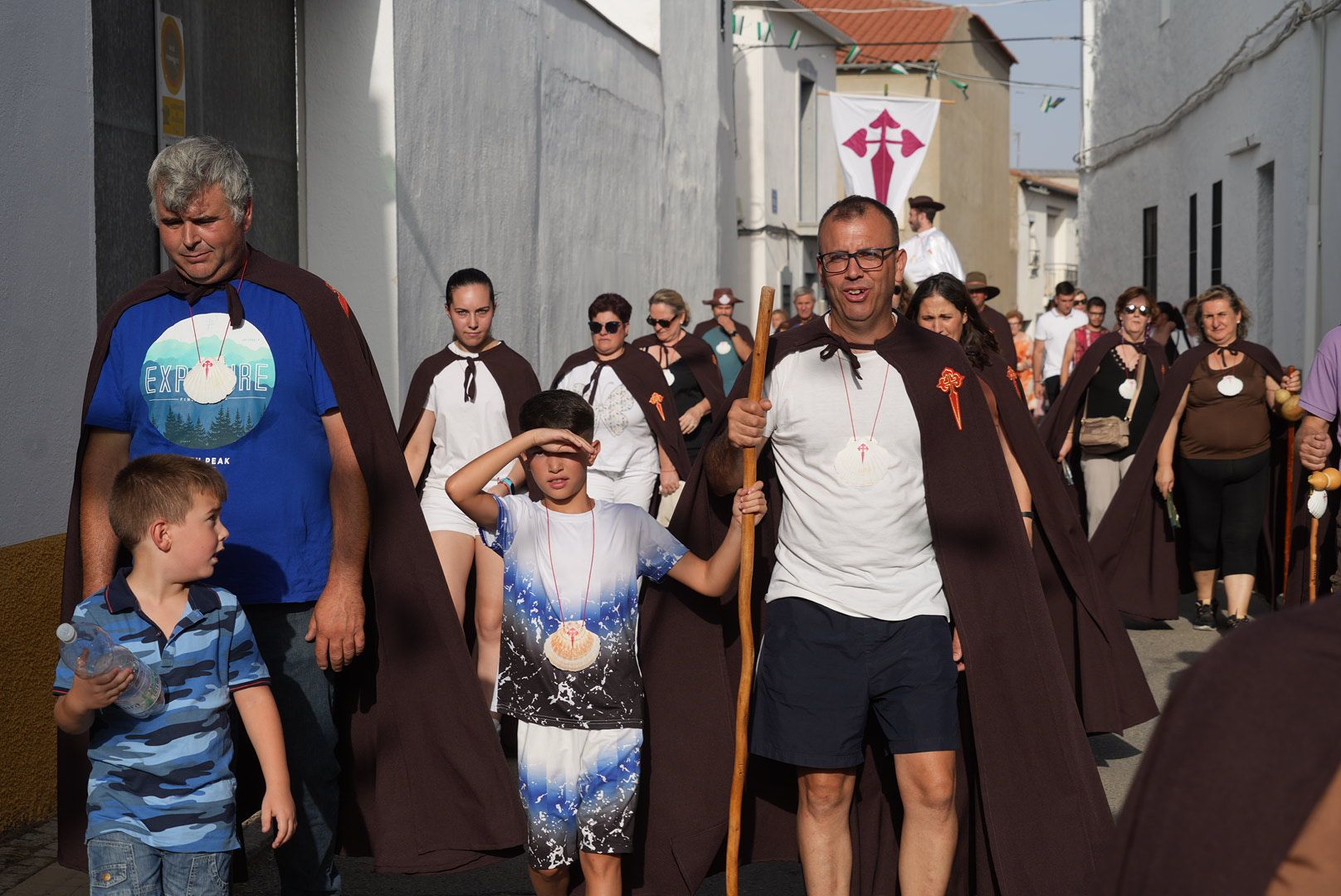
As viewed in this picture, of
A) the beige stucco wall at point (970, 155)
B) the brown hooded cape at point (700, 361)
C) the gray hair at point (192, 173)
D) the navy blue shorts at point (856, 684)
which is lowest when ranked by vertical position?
the navy blue shorts at point (856, 684)

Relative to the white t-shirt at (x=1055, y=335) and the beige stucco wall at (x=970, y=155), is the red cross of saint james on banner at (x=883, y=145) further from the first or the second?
the beige stucco wall at (x=970, y=155)

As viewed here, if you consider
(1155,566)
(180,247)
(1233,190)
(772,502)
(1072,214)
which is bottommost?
(1155,566)

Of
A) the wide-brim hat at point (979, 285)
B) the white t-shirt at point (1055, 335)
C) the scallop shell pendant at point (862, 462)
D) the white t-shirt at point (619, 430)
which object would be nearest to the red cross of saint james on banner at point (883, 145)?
the white t-shirt at point (1055, 335)

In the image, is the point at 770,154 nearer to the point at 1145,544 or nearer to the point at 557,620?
the point at 1145,544

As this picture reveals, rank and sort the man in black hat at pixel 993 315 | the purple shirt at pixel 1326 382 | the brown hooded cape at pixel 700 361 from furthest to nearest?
the brown hooded cape at pixel 700 361 < the man in black hat at pixel 993 315 < the purple shirt at pixel 1326 382

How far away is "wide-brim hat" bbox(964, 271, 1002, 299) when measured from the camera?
10672 mm

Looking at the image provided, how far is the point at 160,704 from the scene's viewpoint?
11.7 ft

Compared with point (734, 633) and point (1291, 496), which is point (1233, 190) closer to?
point (1291, 496)

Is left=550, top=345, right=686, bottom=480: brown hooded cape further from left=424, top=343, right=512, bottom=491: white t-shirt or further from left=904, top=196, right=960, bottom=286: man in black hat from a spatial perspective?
left=904, top=196, right=960, bottom=286: man in black hat

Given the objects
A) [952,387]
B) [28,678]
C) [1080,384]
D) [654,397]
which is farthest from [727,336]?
[952,387]

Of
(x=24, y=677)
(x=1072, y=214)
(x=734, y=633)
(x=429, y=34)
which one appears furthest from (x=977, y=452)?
(x=1072, y=214)

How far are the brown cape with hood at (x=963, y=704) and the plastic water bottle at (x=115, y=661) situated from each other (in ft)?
6.03

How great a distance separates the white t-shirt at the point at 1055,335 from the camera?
2041 cm

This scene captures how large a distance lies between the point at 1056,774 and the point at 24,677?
351 cm
